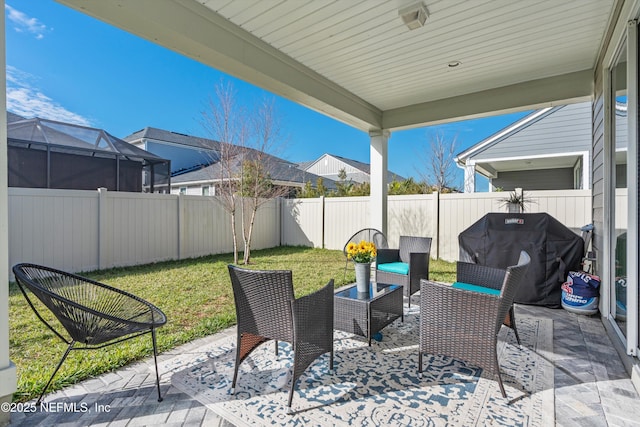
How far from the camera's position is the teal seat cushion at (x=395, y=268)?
13.4 feet

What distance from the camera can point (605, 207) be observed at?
10.5 ft

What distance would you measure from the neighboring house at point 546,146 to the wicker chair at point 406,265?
463 cm

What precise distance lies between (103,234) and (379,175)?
17.1 ft

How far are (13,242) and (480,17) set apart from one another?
273 inches

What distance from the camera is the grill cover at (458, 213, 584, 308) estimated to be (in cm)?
391

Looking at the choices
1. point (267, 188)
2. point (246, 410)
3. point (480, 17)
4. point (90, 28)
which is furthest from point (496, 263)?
point (90, 28)

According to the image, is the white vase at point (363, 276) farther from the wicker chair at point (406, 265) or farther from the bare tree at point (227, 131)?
the bare tree at point (227, 131)

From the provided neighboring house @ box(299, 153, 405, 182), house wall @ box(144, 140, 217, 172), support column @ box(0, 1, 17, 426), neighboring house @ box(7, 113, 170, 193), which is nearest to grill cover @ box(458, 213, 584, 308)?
support column @ box(0, 1, 17, 426)

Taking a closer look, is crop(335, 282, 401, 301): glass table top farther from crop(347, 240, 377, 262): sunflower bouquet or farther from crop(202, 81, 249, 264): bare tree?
crop(202, 81, 249, 264): bare tree

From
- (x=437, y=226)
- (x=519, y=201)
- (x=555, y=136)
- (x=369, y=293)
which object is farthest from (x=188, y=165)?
(x=369, y=293)

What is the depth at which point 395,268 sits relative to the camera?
4.18m

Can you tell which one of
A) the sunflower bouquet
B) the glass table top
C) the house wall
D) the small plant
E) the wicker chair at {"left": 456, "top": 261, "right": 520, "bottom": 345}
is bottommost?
the glass table top

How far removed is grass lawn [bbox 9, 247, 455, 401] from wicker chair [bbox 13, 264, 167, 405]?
1.01 ft

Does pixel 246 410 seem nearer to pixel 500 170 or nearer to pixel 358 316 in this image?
pixel 358 316
